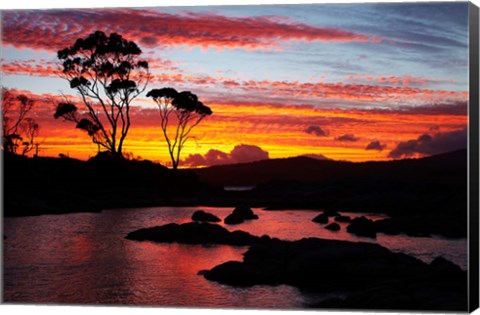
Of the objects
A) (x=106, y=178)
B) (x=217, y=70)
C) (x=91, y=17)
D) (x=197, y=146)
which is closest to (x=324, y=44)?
(x=217, y=70)

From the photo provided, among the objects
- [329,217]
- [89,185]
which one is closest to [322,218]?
[329,217]

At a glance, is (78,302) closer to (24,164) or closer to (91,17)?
(24,164)

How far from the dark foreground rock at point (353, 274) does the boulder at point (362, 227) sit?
12.3 inches

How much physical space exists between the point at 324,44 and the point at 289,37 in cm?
36

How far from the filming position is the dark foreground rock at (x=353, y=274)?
26.4 feet

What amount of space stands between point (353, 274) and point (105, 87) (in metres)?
3.61

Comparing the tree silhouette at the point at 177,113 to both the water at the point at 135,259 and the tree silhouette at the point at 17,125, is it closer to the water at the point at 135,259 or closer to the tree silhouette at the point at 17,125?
the water at the point at 135,259

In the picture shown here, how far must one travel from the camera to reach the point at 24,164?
959 cm

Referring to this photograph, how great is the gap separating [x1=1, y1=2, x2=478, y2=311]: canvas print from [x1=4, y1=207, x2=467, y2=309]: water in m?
0.02

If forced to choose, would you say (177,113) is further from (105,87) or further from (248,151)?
(105,87)

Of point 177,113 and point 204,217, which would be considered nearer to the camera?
point 177,113

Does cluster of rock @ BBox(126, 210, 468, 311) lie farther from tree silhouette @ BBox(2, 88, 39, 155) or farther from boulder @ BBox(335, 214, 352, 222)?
tree silhouette @ BBox(2, 88, 39, 155)

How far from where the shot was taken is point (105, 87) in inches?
396

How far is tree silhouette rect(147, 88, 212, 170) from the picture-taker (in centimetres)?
929
